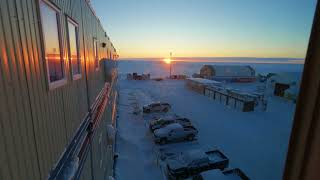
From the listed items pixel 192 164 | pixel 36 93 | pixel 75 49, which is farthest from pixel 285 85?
pixel 36 93

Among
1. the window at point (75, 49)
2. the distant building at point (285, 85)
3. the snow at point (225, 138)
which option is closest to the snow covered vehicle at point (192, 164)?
the snow at point (225, 138)

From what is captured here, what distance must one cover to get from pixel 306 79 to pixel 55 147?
3.37 metres

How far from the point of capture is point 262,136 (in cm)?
1470

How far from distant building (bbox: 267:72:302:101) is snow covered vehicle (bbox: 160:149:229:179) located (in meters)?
21.9

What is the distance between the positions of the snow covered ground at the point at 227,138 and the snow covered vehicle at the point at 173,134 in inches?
29.2

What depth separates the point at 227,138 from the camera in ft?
46.8

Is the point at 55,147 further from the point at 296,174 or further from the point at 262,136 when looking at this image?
the point at 262,136

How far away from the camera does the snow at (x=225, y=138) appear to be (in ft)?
34.6

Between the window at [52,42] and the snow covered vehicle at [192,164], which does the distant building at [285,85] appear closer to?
the snow covered vehicle at [192,164]

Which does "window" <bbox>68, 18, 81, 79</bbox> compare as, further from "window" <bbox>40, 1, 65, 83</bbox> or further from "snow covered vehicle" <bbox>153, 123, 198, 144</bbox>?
"snow covered vehicle" <bbox>153, 123, 198, 144</bbox>

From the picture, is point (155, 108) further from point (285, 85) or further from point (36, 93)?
point (285, 85)

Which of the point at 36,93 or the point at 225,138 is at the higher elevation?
the point at 36,93

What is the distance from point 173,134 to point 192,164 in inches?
155

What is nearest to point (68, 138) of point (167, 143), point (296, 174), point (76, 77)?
point (76, 77)
